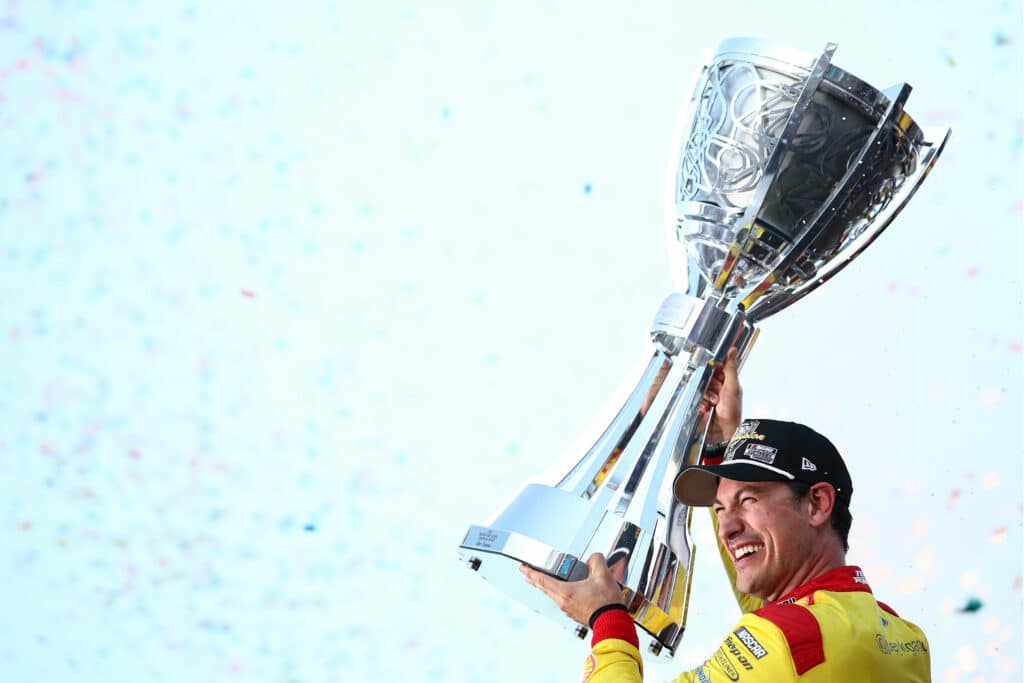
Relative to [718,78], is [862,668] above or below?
below

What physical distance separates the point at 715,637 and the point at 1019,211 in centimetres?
90

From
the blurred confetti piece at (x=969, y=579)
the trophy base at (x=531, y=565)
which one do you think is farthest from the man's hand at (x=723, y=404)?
the blurred confetti piece at (x=969, y=579)

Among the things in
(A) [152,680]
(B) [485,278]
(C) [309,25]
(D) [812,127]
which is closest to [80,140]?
(C) [309,25]

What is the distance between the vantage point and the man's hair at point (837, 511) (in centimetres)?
109

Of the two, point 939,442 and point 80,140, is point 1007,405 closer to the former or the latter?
point 939,442

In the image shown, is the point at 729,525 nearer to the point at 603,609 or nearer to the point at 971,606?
the point at 603,609

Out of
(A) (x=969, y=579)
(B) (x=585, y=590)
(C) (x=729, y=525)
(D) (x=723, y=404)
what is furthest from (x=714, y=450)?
(A) (x=969, y=579)

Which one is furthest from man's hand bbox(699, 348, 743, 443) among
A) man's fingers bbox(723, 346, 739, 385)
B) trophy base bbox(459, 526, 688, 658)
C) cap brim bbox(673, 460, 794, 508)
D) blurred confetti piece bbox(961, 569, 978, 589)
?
blurred confetti piece bbox(961, 569, 978, 589)

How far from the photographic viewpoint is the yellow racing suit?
910 millimetres

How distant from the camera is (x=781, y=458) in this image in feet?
3.52

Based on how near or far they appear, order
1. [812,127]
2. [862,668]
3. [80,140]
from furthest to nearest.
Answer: [80,140]
[812,127]
[862,668]

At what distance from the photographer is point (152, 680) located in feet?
6.25

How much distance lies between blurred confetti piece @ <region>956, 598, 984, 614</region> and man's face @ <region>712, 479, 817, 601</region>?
2.75 feet

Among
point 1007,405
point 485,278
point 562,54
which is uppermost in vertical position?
point 562,54
